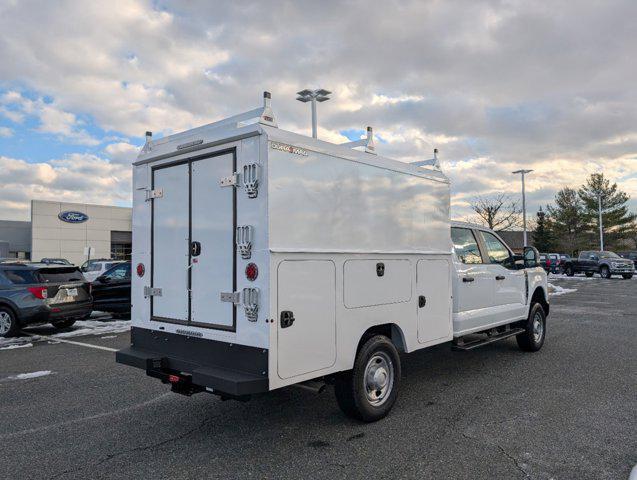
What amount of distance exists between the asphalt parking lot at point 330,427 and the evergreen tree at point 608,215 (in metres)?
62.8

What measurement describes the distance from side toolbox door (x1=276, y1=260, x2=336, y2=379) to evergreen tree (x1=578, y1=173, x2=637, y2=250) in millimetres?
66843

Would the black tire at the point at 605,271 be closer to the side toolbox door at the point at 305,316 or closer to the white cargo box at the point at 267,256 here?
the white cargo box at the point at 267,256

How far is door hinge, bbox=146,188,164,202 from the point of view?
16.7ft

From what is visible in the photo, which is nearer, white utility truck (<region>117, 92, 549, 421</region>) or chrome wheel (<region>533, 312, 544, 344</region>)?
white utility truck (<region>117, 92, 549, 421</region>)

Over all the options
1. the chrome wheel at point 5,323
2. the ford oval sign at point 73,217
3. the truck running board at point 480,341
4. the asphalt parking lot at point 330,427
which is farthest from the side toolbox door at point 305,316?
the ford oval sign at point 73,217

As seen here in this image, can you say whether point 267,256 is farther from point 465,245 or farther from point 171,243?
point 465,245

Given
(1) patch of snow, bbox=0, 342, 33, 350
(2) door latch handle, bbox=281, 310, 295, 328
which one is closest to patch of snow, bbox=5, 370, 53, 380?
(1) patch of snow, bbox=0, 342, 33, 350

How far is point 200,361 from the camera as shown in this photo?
4.56 meters

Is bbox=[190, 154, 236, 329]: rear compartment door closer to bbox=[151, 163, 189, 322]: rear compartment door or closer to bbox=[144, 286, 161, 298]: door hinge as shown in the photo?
bbox=[151, 163, 189, 322]: rear compartment door

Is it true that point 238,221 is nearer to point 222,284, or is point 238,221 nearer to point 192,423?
point 222,284

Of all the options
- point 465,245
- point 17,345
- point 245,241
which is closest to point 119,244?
point 17,345

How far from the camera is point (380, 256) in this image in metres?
5.03

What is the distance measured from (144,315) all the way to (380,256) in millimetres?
2478

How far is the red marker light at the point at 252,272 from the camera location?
4.05 m
